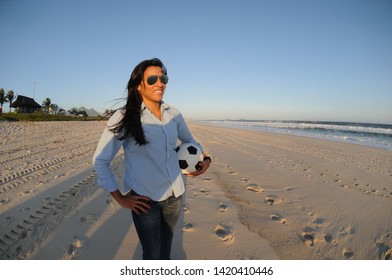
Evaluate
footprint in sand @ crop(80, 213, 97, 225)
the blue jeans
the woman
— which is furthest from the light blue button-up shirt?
footprint in sand @ crop(80, 213, 97, 225)

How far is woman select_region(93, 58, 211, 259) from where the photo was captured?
1.85 metres

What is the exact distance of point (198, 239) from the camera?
10.9 ft

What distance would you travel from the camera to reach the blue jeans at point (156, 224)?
6.53ft

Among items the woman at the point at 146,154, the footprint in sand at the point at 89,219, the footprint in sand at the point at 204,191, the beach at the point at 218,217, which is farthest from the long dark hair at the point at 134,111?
the footprint in sand at the point at 204,191

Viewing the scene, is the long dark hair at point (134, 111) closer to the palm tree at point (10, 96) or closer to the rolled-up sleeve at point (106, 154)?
the rolled-up sleeve at point (106, 154)

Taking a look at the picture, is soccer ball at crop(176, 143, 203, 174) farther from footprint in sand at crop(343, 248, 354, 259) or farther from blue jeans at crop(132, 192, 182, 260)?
footprint in sand at crop(343, 248, 354, 259)

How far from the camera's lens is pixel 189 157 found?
2453 mm

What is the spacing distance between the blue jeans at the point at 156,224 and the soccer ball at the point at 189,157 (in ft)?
1.27

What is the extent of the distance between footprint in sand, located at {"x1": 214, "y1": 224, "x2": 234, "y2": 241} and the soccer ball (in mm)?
1573

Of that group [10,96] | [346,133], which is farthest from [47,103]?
[346,133]

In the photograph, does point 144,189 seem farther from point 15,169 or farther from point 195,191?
point 15,169

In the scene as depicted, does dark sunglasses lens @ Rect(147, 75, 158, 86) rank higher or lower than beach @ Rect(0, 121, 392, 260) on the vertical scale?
higher

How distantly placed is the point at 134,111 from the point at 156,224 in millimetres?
1087
